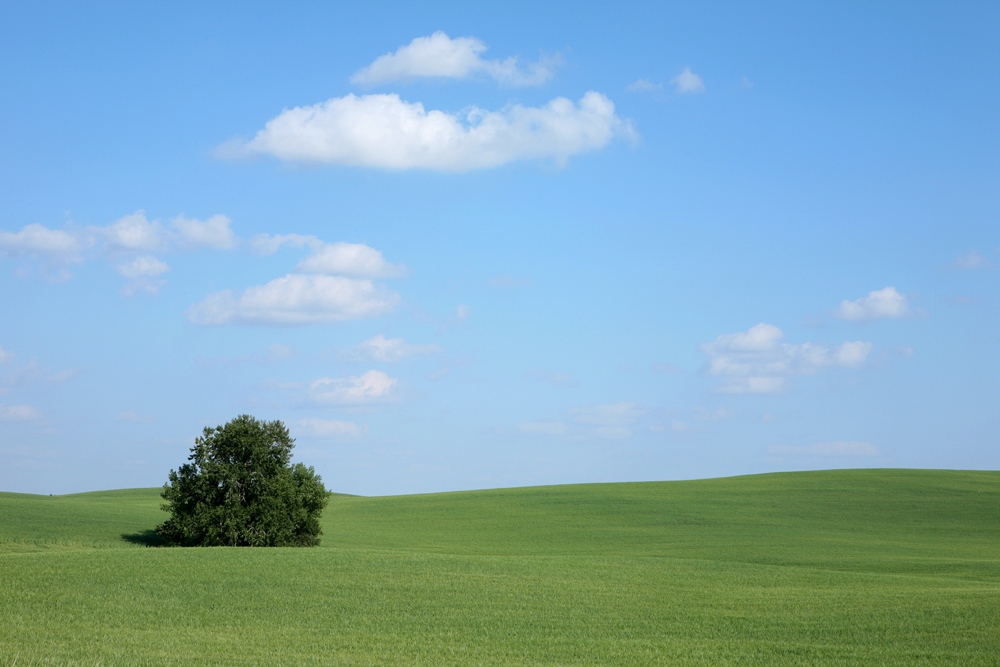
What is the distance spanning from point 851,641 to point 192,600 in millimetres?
13434

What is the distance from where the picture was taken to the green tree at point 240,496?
93.5 ft

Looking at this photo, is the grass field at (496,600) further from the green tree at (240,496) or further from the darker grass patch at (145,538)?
the green tree at (240,496)

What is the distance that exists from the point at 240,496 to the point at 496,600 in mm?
14231

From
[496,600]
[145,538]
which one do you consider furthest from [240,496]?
[496,600]

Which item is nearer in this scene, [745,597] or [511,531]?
[745,597]

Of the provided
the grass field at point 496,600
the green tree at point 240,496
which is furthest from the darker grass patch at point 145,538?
the green tree at point 240,496

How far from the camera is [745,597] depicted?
19.2 metres

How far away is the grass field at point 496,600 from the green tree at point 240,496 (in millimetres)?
3578

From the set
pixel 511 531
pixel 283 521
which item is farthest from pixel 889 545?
A: pixel 283 521

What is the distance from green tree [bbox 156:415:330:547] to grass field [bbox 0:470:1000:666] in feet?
11.7

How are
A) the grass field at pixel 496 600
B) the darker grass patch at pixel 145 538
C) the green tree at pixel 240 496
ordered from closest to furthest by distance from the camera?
the grass field at pixel 496 600 < the green tree at pixel 240 496 < the darker grass patch at pixel 145 538

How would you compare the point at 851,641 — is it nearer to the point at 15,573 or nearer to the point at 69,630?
the point at 69,630

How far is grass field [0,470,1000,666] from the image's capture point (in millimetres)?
13305

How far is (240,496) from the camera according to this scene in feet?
95.5
